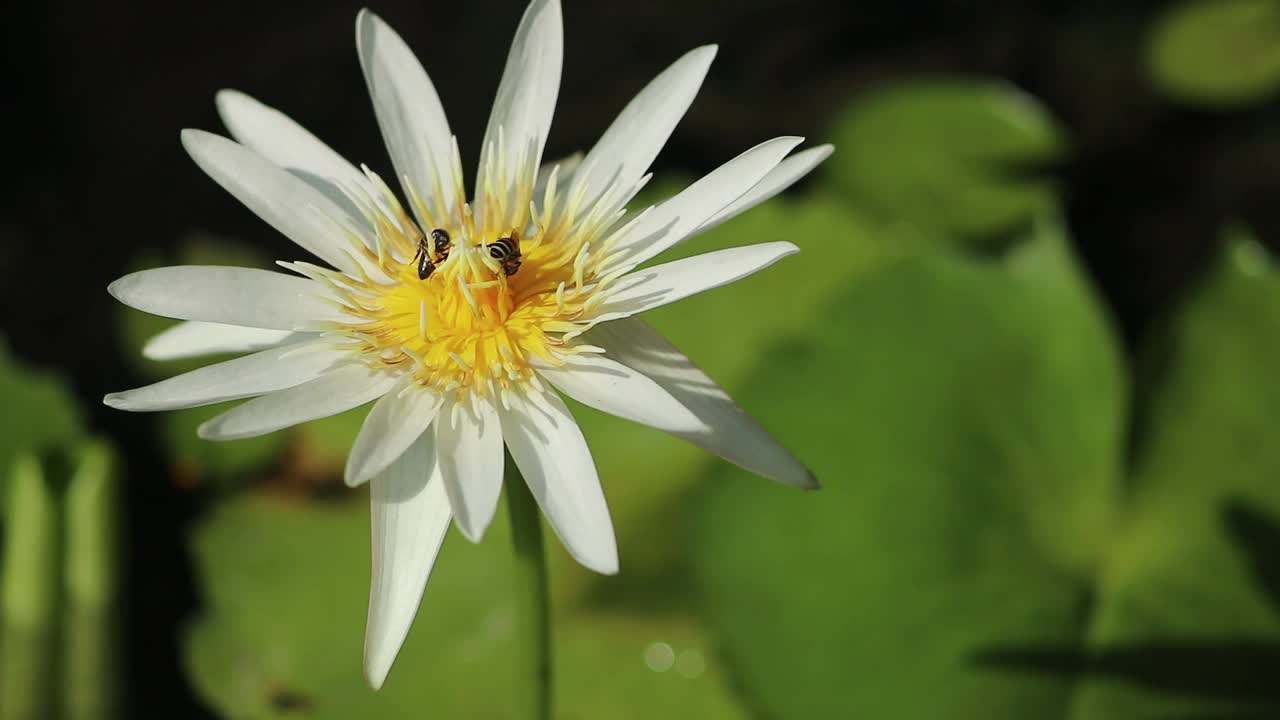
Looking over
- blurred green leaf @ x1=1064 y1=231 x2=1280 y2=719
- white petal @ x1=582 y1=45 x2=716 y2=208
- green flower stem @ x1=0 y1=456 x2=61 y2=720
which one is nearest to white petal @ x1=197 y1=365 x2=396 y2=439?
white petal @ x1=582 y1=45 x2=716 y2=208

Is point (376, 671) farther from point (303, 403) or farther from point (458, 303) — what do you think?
point (458, 303)

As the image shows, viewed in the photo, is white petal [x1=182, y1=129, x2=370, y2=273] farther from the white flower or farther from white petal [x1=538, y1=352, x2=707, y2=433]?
white petal [x1=538, y1=352, x2=707, y2=433]

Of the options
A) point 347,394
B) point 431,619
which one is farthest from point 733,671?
point 347,394

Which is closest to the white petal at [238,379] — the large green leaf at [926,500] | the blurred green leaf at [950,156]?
the large green leaf at [926,500]

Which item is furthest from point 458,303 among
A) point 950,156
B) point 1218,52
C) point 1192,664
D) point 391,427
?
point 1218,52

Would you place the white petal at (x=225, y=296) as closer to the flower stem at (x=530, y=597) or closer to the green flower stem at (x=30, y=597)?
the flower stem at (x=530, y=597)
